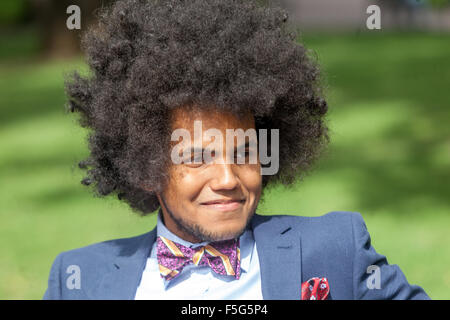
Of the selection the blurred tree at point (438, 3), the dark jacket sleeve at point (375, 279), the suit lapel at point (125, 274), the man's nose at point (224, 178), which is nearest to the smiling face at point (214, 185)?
the man's nose at point (224, 178)

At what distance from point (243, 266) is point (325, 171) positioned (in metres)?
5.78

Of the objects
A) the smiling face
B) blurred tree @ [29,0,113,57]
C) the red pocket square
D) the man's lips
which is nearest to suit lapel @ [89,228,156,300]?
the smiling face

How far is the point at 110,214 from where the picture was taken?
757 cm

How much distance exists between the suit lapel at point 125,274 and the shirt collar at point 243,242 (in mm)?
85

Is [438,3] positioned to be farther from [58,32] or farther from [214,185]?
[58,32]

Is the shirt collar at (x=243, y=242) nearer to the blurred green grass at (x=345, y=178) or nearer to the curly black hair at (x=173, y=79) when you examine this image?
the curly black hair at (x=173, y=79)

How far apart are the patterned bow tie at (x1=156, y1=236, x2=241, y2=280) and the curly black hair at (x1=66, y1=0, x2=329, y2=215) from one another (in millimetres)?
275

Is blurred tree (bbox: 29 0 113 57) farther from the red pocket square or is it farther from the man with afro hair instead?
the red pocket square

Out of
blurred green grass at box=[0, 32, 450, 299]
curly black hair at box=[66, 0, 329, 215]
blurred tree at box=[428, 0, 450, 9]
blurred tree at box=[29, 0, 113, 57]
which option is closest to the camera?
curly black hair at box=[66, 0, 329, 215]

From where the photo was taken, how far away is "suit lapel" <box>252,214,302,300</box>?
282cm

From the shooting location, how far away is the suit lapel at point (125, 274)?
9.32 feet

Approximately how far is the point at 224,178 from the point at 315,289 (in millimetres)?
558
